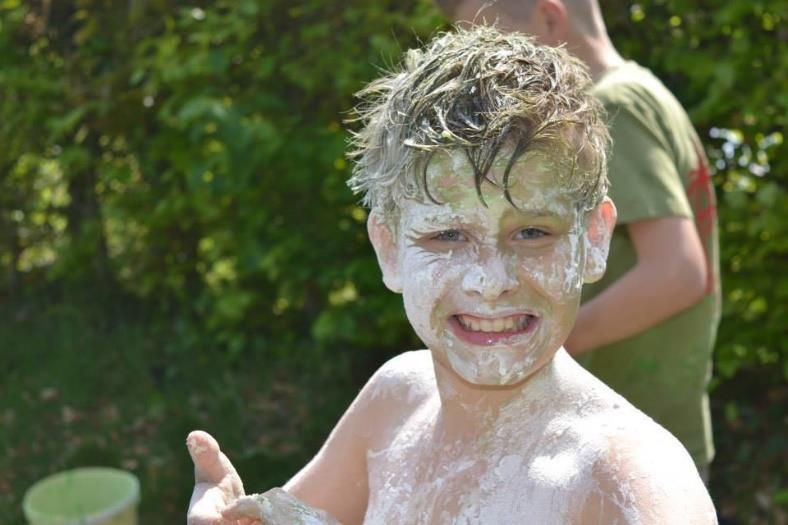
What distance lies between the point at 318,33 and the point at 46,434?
2128mm

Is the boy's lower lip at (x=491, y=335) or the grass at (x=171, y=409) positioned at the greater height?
the boy's lower lip at (x=491, y=335)

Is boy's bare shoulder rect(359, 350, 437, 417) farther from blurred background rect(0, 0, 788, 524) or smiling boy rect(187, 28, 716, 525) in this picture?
blurred background rect(0, 0, 788, 524)

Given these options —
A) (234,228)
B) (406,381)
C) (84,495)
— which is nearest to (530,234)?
(406,381)

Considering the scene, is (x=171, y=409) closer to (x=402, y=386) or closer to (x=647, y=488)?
(x=402, y=386)

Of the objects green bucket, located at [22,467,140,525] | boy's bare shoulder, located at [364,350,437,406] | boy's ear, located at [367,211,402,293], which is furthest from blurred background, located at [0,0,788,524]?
boy's ear, located at [367,211,402,293]

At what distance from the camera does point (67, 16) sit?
18.0 ft

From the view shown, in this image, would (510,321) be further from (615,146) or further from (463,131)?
(615,146)

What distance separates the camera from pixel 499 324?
1.53m

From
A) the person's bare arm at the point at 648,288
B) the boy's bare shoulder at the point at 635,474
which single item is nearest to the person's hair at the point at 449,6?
the person's bare arm at the point at 648,288

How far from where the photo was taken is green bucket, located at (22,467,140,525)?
3930mm

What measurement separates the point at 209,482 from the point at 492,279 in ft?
1.72

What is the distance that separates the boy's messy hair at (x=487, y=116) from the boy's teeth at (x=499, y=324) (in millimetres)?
167

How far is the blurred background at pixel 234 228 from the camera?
3988mm

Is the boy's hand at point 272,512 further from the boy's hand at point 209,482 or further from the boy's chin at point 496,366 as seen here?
the boy's chin at point 496,366
